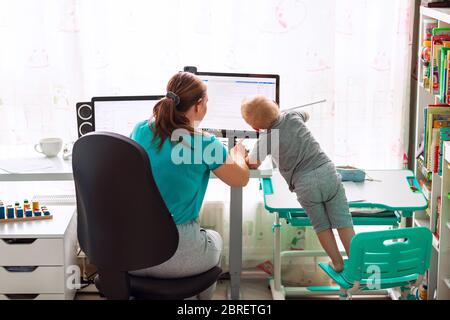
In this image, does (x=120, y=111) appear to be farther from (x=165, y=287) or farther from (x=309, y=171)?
(x=165, y=287)

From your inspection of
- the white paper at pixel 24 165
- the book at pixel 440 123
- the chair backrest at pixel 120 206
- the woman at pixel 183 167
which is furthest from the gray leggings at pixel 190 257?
the book at pixel 440 123

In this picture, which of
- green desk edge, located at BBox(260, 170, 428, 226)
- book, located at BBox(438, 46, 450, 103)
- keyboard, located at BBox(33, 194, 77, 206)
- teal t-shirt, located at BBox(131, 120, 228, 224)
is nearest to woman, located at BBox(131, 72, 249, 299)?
teal t-shirt, located at BBox(131, 120, 228, 224)

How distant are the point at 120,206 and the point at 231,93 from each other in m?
1.24

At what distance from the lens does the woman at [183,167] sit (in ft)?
7.71

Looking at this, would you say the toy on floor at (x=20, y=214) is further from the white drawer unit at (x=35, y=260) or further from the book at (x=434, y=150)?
the book at (x=434, y=150)

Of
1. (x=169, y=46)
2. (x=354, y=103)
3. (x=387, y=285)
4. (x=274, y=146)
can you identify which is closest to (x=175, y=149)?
(x=274, y=146)

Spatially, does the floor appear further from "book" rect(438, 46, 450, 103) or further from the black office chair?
the black office chair

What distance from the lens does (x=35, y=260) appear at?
308 centimetres

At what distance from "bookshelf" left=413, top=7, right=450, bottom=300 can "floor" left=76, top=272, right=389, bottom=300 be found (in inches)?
14.5

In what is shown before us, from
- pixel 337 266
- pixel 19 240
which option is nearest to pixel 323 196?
pixel 337 266

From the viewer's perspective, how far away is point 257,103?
9.50 ft

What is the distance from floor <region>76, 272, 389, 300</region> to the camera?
11.3 ft

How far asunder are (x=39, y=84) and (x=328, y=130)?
4.38 ft

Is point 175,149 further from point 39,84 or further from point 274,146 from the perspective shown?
point 39,84
